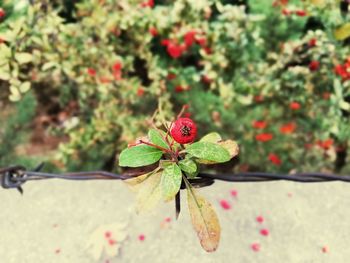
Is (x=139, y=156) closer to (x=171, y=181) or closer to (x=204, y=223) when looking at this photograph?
(x=171, y=181)

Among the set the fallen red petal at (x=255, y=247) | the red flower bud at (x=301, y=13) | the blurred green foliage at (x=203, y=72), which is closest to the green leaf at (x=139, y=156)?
the fallen red petal at (x=255, y=247)

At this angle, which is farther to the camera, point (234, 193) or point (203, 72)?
point (203, 72)

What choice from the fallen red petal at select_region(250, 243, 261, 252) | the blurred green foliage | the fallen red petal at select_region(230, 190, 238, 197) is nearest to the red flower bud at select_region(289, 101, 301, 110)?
the blurred green foliage

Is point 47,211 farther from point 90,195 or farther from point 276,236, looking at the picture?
point 276,236

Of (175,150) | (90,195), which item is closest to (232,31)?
(90,195)

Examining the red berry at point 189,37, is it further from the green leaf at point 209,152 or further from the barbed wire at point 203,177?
the green leaf at point 209,152

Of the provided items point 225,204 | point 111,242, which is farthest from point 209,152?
point 225,204
